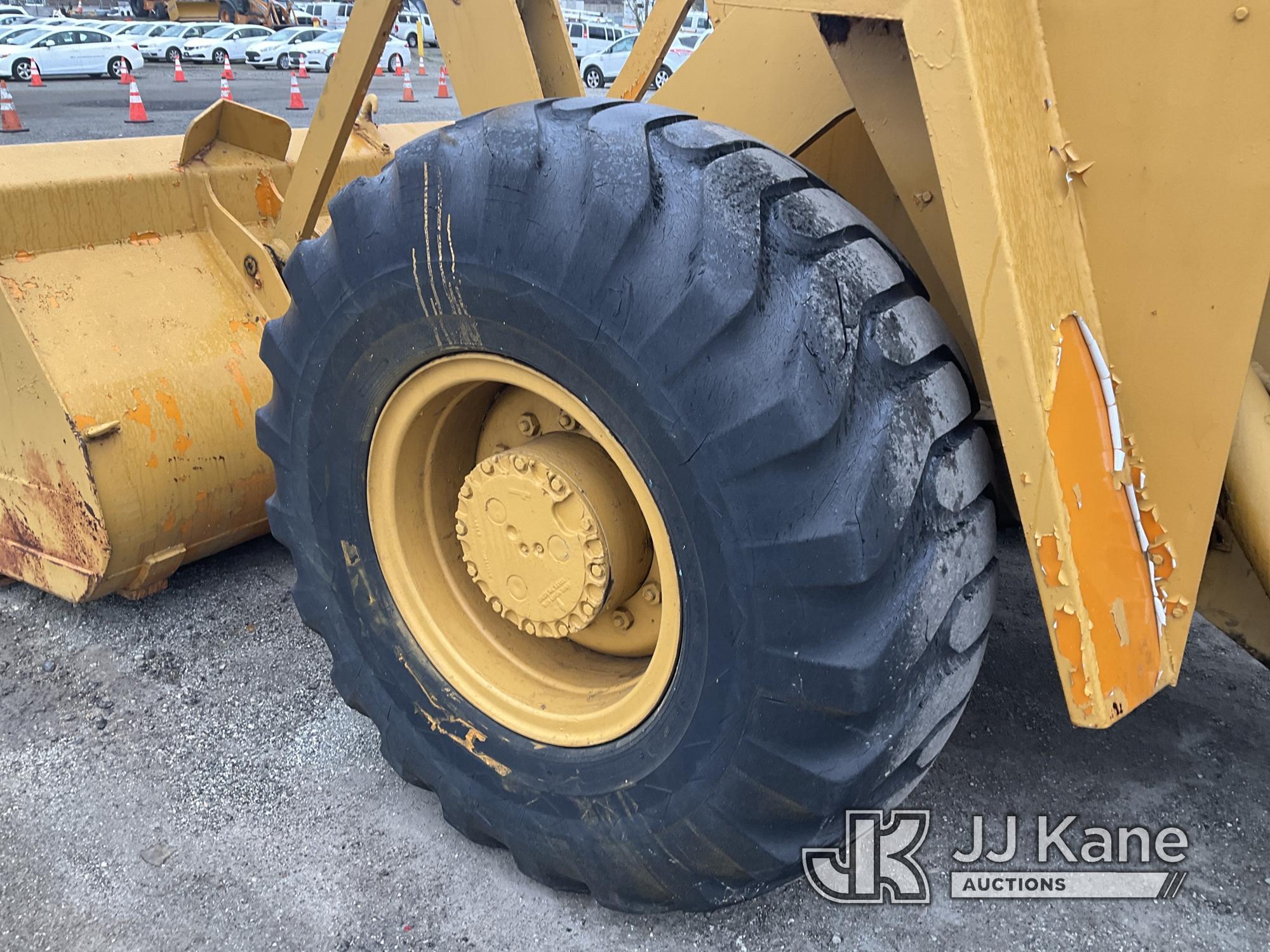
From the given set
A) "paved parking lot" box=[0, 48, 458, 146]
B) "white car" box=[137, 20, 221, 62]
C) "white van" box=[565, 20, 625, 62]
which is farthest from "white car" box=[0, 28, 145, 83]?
"white van" box=[565, 20, 625, 62]

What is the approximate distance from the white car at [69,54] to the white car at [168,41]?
2.83 m

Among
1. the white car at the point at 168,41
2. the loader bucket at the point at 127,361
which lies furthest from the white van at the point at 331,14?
the loader bucket at the point at 127,361

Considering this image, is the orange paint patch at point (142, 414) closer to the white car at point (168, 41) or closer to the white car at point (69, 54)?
the white car at point (69, 54)

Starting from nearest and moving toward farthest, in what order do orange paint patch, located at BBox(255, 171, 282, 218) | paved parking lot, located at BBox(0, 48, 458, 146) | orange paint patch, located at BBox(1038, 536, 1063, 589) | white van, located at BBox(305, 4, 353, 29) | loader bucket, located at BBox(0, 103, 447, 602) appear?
orange paint patch, located at BBox(1038, 536, 1063, 589)
loader bucket, located at BBox(0, 103, 447, 602)
orange paint patch, located at BBox(255, 171, 282, 218)
paved parking lot, located at BBox(0, 48, 458, 146)
white van, located at BBox(305, 4, 353, 29)

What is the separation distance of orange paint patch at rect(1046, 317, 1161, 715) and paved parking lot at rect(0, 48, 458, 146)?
32.9 ft

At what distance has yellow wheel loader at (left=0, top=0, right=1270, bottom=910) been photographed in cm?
127

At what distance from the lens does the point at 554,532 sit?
1.69m

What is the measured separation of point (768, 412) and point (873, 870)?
1101mm

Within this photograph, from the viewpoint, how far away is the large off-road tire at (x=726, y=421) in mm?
1274

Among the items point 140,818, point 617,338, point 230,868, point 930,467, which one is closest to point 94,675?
point 140,818

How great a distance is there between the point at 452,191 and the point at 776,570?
2.58ft

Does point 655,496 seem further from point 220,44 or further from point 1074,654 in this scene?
point 220,44

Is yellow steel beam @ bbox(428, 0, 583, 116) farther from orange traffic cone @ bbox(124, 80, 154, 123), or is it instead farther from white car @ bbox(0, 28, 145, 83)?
white car @ bbox(0, 28, 145, 83)

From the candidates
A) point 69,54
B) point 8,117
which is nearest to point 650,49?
point 8,117
